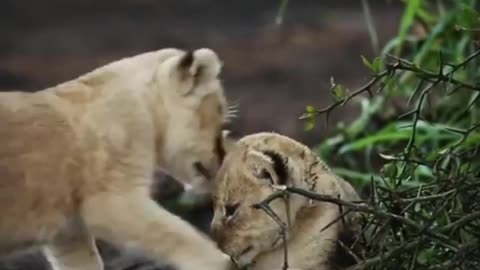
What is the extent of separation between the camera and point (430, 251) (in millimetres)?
2508

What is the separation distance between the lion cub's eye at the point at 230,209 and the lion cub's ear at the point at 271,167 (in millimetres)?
69

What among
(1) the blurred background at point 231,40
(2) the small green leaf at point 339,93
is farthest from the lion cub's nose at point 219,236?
(1) the blurred background at point 231,40

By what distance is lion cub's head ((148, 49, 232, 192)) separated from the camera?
2.80 meters

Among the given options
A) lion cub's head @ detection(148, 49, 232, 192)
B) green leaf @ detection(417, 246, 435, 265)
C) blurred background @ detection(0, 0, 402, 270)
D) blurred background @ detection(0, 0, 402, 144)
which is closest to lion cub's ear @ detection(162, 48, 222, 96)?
lion cub's head @ detection(148, 49, 232, 192)

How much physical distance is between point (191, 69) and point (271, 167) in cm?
29

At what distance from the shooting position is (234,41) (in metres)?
6.16

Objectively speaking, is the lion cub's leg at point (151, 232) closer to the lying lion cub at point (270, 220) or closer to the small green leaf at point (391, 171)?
the lying lion cub at point (270, 220)

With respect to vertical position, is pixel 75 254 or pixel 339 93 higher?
pixel 339 93

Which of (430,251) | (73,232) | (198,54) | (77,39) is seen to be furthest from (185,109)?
(77,39)

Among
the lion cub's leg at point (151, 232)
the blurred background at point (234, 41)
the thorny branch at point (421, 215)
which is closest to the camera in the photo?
the thorny branch at point (421, 215)

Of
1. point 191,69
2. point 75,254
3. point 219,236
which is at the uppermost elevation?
point 191,69

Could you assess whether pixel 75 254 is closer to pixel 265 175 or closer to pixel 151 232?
pixel 151 232

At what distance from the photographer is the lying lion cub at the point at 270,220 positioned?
2.64 m

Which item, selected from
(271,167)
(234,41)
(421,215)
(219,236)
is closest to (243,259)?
(219,236)
